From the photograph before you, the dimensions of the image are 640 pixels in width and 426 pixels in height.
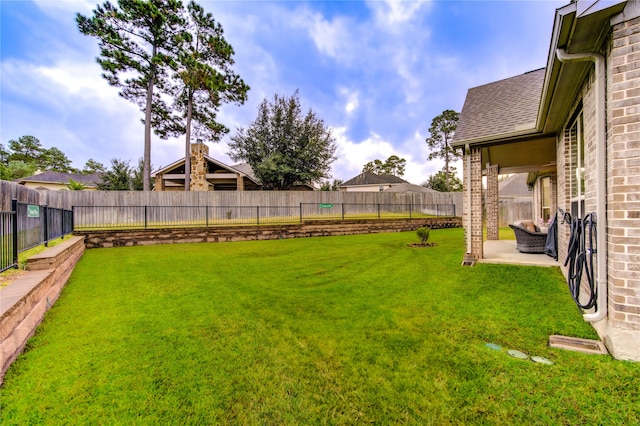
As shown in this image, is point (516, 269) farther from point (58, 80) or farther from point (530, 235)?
point (58, 80)

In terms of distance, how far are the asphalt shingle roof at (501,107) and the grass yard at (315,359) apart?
3126mm

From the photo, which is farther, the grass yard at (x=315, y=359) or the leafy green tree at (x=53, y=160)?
the leafy green tree at (x=53, y=160)

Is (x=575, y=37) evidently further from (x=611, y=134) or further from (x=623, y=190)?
(x=623, y=190)

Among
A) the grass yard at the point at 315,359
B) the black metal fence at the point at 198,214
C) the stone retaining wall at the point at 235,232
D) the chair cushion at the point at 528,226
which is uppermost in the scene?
the black metal fence at the point at 198,214

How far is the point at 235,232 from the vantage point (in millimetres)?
11180

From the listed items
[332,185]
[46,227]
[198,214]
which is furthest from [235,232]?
[332,185]

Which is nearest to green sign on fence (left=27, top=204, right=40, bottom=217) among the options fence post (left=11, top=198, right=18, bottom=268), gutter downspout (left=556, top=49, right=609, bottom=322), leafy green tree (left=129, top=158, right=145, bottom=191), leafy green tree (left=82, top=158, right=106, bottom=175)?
fence post (left=11, top=198, right=18, bottom=268)

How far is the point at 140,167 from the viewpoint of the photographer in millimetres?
26203

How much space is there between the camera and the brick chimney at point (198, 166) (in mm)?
19328

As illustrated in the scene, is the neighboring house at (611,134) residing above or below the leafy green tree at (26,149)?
below

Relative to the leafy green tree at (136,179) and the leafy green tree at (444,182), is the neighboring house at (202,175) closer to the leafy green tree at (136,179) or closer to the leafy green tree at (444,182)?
the leafy green tree at (136,179)

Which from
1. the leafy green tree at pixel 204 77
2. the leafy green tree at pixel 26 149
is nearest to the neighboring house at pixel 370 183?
the leafy green tree at pixel 204 77

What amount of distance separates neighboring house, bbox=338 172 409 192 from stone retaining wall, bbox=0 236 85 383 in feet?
99.1

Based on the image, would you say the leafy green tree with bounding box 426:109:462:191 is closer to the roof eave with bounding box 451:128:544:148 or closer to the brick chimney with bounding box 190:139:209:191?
the brick chimney with bounding box 190:139:209:191
